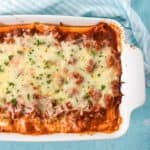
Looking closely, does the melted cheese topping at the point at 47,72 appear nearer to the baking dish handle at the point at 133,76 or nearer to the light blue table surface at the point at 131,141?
the baking dish handle at the point at 133,76

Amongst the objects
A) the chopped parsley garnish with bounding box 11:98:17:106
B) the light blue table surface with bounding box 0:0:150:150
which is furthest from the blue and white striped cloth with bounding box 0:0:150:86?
the chopped parsley garnish with bounding box 11:98:17:106

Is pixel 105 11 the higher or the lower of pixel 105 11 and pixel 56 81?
the higher

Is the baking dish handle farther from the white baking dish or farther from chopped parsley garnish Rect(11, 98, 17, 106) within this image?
chopped parsley garnish Rect(11, 98, 17, 106)

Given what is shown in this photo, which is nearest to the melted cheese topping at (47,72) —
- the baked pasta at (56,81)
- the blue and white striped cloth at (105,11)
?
the baked pasta at (56,81)

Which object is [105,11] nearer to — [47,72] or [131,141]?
[47,72]

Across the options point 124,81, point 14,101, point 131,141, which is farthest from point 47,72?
point 131,141

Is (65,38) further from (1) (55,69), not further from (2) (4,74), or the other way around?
(2) (4,74)
